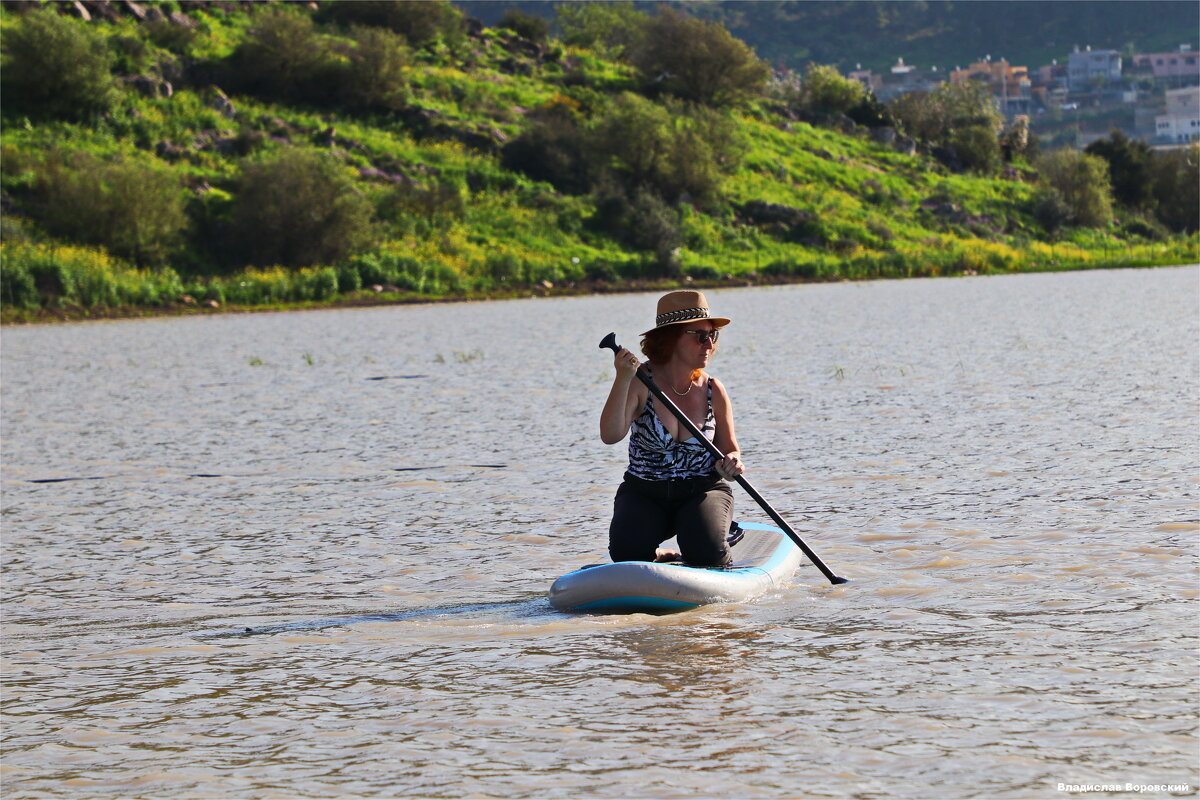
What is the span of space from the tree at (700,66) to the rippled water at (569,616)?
55168 mm

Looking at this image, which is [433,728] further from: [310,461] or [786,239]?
[786,239]

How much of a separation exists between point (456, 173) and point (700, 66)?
20442mm

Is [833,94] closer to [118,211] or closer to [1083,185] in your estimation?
[1083,185]

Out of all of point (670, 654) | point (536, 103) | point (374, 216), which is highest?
point (536, 103)

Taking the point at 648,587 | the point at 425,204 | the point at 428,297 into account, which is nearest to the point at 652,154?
the point at 425,204

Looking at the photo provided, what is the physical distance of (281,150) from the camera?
47688 mm

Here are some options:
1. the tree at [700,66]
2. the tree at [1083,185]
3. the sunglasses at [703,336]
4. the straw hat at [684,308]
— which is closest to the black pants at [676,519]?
the sunglasses at [703,336]

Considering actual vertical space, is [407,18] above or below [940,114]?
above

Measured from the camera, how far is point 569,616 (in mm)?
6660

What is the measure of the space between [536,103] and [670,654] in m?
59.8

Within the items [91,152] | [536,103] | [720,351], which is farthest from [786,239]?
[720,351]

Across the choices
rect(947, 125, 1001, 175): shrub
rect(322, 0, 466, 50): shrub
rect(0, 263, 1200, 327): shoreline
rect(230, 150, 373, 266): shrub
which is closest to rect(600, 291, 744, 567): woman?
rect(0, 263, 1200, 327): shoreline

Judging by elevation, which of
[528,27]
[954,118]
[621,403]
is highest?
[528,27]

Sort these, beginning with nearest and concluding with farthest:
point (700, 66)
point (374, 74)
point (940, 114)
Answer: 1. point (374, 74)
2. point (700, 66)
3. point (940, 114)
